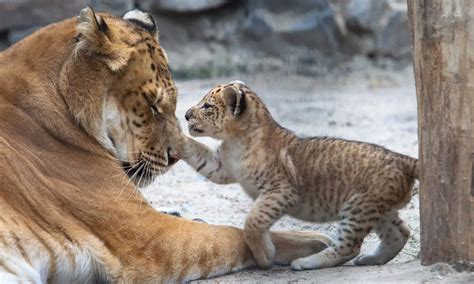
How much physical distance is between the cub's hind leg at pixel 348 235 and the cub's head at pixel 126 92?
85 centimetres

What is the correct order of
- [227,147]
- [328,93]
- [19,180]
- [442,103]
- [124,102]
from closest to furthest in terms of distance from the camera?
1. [442,103]
2. [19,180]
3. [124,102]
4. [227,147]
5. [328,93]

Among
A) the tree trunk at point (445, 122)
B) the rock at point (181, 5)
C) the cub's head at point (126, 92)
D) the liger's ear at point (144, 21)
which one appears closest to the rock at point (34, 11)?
the rock at point (181, 5)

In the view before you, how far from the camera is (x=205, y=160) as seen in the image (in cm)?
510

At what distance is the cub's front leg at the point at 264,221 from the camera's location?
468cm

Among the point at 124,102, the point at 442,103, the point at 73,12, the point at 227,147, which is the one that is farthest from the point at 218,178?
the point at 73,12

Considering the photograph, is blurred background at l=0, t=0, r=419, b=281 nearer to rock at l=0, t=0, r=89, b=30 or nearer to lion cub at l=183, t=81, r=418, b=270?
rock at l=0, t=0, r=89, b=30

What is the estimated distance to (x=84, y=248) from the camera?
4.35m

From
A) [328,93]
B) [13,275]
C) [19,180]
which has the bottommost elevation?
[328,93]

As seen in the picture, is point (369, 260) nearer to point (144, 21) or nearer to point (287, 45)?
point (144, 21)

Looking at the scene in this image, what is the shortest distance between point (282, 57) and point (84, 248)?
270 inches

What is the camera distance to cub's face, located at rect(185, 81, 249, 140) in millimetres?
4961

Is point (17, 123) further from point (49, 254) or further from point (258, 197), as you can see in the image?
point (258, 197)

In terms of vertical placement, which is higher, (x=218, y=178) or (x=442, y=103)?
(x=442, y=103)

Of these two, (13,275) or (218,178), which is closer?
(13,275)
